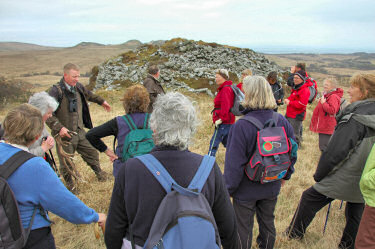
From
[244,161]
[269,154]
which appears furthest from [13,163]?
[269,154]

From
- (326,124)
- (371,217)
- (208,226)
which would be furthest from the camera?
(326,124)

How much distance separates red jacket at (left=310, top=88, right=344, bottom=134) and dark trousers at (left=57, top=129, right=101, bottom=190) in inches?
180

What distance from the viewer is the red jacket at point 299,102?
18.9ft

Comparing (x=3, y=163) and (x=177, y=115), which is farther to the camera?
(x=3, y=163)

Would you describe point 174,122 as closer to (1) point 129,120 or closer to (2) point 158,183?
(2) point 158,183

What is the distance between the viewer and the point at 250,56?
23.0m

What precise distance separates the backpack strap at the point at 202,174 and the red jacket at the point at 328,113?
429 centimetres

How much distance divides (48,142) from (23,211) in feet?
3.85

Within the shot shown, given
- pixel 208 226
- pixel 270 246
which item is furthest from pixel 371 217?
pixel 208 226

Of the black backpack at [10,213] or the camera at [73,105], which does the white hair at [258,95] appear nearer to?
the black backpack at [10,213]

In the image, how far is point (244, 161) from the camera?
2424 millimetres

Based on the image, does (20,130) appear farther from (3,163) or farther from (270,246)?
(270,246)

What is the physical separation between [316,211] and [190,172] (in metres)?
2.34

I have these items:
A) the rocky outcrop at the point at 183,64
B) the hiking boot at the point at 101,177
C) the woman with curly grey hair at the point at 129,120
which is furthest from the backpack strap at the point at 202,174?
the rocky outcrop at the point at 183,64
